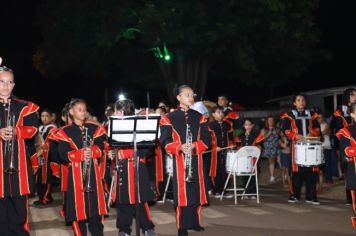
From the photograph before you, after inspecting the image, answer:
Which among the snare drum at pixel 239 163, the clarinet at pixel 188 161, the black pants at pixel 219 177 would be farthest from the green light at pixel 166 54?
the clarinet at pixel 188 161

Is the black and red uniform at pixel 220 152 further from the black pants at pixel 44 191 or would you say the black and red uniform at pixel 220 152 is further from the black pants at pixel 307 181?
the black pants at pixel 44 191

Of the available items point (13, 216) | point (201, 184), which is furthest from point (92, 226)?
point (201, 184)

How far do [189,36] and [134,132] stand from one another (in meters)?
21.5

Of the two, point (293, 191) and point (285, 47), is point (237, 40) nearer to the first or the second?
point (285, 47)

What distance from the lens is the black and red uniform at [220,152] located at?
44.5 ft

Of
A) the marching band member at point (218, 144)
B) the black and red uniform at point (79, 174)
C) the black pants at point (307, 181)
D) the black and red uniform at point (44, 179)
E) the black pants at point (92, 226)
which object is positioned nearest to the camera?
the black and red uniform at point (79, 174)

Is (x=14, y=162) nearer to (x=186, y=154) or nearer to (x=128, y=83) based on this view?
(x=186, y=154)

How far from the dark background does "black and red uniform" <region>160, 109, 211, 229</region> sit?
3216 cm

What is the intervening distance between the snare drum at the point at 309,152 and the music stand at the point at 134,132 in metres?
4.65

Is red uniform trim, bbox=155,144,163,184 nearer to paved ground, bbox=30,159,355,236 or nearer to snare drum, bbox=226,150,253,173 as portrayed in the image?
paved ground, bbox=30,159,355,236

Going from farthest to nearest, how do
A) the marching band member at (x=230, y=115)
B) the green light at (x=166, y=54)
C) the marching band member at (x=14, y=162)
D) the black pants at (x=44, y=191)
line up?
the green light at (x=166, y=54), the marching band member at (x=230, y=115), the black pants at (x=44, y=191), the marching band member at (x=14, y=162)

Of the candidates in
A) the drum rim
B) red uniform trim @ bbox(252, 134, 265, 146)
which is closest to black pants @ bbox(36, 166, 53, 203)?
red uniform trim @ bbox(252, 134, 265, 146)

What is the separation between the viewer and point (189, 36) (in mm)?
28547

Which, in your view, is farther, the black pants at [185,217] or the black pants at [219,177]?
the black pants at [219,177]
